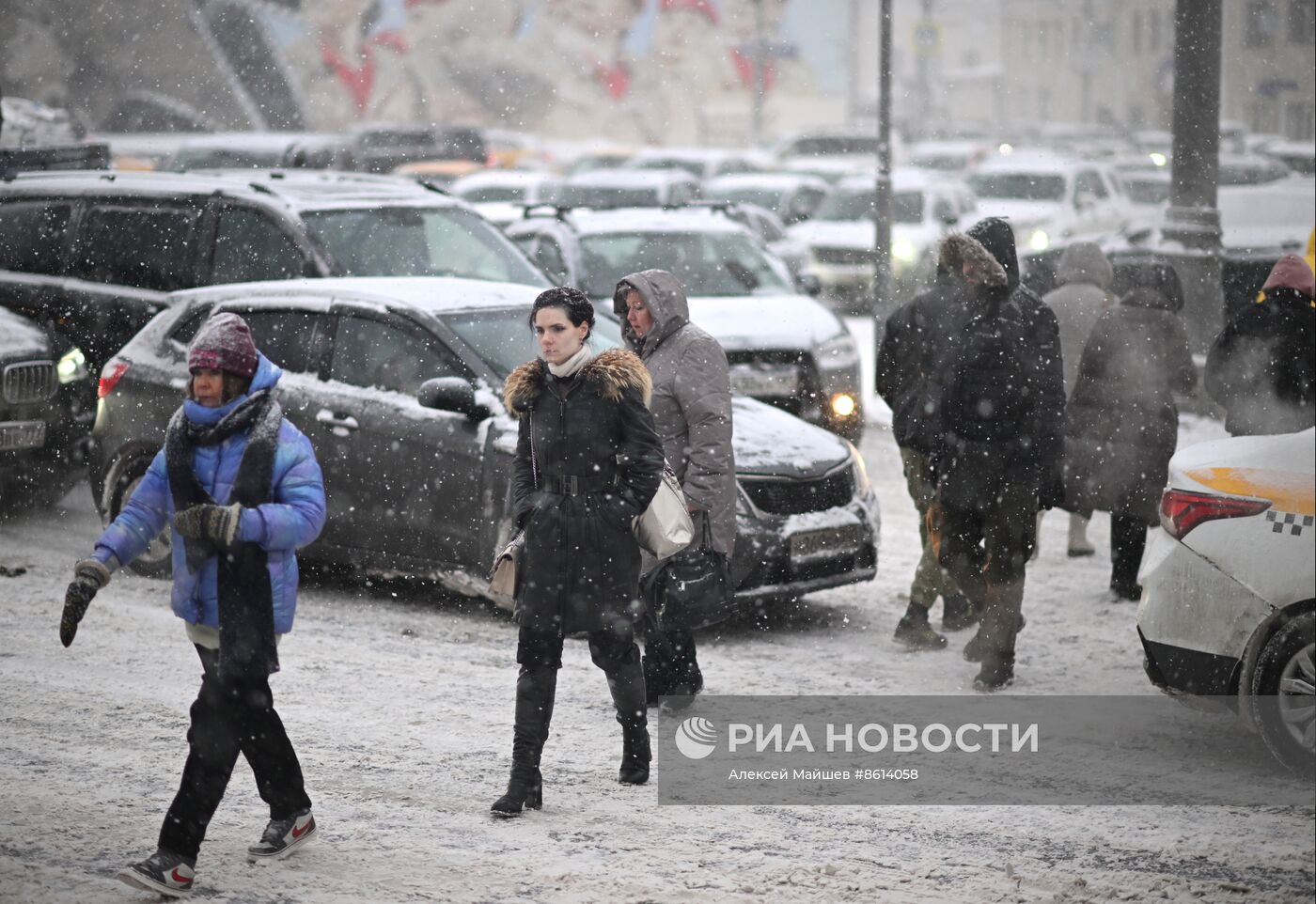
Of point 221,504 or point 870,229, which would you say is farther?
point 870,229

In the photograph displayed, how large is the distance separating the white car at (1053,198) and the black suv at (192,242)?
1485 centimetres

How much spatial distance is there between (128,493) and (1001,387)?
466 cm

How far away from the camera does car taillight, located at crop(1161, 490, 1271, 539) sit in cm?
572

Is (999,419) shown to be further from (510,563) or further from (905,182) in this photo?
(905,182)

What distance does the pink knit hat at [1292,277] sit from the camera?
285 inches

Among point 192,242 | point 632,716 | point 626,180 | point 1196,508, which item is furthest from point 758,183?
point 632,716

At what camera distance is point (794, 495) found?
7953mm

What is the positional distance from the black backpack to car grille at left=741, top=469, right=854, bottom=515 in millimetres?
1177

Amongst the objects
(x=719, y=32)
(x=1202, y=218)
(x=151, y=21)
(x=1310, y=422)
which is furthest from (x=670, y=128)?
(x=1310, y=422)

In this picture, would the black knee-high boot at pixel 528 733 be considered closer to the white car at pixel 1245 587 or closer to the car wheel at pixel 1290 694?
the white car at pixel 1245 587

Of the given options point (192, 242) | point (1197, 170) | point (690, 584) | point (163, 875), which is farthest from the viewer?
point (1197, 170)

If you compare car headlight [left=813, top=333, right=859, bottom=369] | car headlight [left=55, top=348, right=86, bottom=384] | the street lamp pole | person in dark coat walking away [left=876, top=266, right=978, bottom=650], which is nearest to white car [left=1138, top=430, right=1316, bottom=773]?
person in dark coat walking away [left=876, top=266, right=978, bottom=650]

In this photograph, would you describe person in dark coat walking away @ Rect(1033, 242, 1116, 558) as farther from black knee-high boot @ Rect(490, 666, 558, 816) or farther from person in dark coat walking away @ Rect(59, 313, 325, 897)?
person in dark coat walking away @ Rect(59, 313, 325, 897)

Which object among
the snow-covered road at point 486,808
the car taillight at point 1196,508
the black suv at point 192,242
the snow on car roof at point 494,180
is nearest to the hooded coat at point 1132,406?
the snow-covered road at point 486,808
